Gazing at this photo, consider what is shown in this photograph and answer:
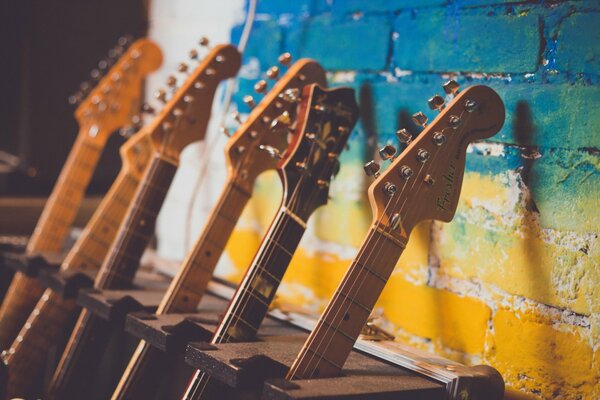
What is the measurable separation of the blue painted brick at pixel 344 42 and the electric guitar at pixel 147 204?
0.48 ft

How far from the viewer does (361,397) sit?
931 millimetres

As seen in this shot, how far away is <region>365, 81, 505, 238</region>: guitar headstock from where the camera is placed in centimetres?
102

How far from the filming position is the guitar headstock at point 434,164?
1.02 metres

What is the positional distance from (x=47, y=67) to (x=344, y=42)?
0.84 meters

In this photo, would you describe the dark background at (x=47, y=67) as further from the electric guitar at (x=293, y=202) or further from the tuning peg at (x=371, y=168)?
the tuning peg at (x=371, y=168)

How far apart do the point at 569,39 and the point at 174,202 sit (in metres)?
1.02

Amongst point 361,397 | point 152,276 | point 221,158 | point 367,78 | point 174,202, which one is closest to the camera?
point 361,397

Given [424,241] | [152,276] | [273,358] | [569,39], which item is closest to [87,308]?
[152,276]

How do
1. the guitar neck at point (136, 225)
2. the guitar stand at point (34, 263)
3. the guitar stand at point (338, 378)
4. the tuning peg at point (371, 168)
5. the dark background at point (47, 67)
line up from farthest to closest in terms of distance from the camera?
1. the dark background at point (47, 67)
2. the guitar stand at point (34, 263)
3. the guitar neck at point (136, 225)
4. the tuning peg at point (371, 168)
5. the guitar stand at point (338, 378)

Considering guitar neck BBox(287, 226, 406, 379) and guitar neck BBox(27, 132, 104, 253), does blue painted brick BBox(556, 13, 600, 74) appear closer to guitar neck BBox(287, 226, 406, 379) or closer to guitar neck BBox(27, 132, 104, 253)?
guitar neck BBox(287, 226, 406, 379)

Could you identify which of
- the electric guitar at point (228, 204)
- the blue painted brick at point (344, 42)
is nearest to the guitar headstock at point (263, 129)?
the electric guitar at point (228, 204)

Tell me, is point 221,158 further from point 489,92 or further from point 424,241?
point 489,92

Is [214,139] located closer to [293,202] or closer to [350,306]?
[293,202]

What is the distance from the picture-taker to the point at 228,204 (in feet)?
4.20
